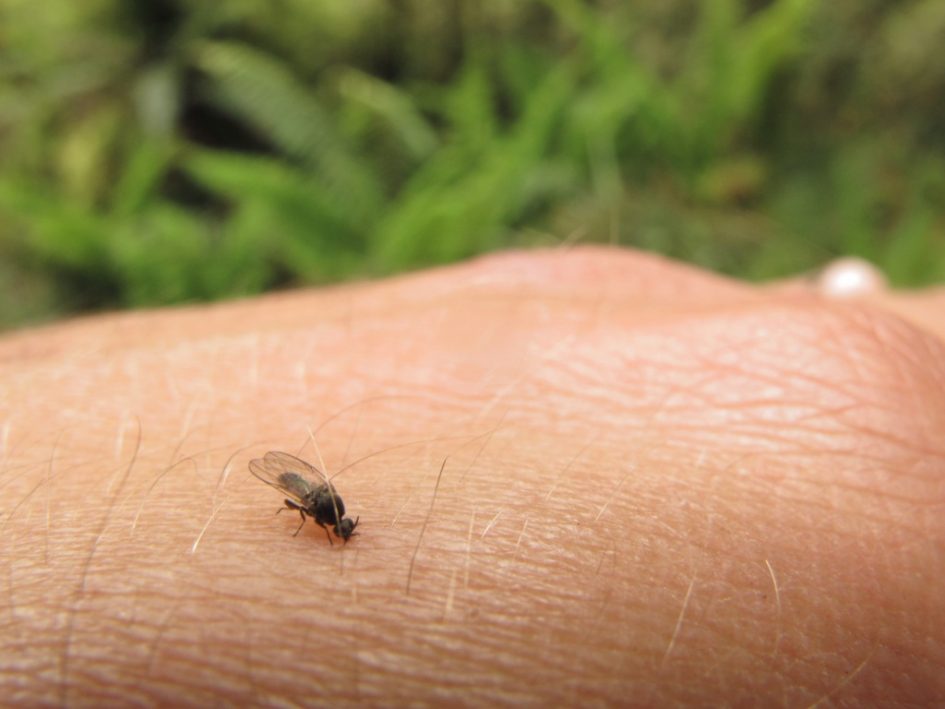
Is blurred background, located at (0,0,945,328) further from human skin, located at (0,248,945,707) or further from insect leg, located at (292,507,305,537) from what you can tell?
insect leg, located at (292,507,305,537)

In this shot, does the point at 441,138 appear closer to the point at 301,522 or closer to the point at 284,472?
the point at 284,472

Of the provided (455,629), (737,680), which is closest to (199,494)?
(455,629)

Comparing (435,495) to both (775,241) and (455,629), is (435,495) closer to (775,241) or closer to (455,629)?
(455,629)

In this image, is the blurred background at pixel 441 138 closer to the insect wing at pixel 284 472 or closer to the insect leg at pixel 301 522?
the insect wing at pixel 284 472

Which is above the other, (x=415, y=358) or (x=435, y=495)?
(x=415, y=358)

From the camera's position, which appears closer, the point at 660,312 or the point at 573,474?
the point at 573,474

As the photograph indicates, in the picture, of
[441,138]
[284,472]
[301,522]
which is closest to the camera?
[301,522]

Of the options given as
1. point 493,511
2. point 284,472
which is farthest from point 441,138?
point 493,511
